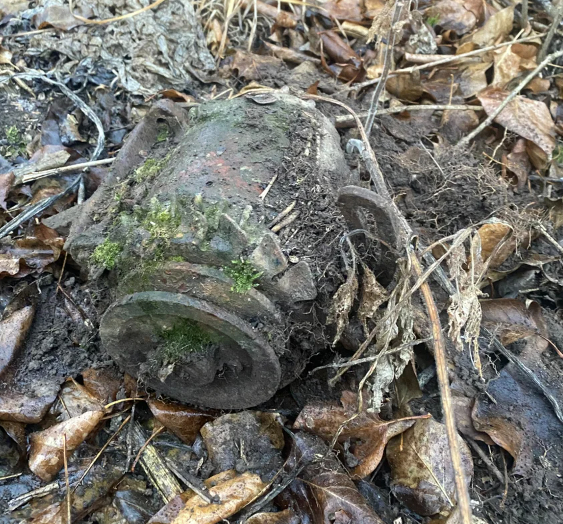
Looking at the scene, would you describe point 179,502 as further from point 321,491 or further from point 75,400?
point 75,400

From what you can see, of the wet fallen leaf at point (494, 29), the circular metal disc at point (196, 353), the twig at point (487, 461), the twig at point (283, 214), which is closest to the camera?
the circular metal disc at point (196, 353)

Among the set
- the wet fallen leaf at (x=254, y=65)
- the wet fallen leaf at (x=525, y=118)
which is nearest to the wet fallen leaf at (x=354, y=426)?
the wet fallen leaf at (x=525, y=118)

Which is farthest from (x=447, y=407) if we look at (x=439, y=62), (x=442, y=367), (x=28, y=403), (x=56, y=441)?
(x=439, y=62)

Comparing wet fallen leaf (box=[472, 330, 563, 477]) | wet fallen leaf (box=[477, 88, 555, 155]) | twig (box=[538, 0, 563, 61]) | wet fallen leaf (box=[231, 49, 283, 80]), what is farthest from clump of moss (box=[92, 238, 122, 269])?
twig (box=[538, 0, 563, 61])

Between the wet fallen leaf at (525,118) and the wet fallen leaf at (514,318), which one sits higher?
the wet fallen leaf at (525,118)

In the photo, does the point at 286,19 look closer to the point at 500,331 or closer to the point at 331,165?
the point at 331,165

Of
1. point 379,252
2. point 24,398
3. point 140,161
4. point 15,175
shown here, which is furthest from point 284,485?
point 15,175

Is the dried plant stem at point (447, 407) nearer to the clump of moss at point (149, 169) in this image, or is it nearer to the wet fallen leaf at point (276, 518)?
the wet fallen leaf at point (276, 518)

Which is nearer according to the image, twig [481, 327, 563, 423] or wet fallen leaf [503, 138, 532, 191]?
twig [481, 327, 563, 423]

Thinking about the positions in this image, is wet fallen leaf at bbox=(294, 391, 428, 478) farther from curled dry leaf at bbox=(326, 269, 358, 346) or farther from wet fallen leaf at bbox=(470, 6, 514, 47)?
wet fallen leaf at bbox=(470, 6, 514, 47)
